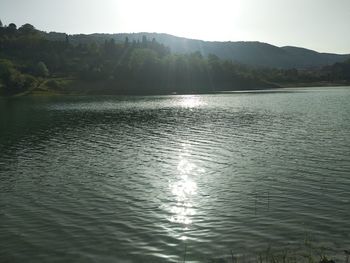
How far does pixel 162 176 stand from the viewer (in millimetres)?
36812

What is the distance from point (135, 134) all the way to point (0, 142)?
70.6ft

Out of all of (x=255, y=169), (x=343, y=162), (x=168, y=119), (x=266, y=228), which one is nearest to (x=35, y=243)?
(x=266, y=228)

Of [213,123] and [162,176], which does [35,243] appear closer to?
[162,176]

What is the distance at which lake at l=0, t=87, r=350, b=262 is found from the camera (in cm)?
2100

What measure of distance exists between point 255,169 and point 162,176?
30.7 feet

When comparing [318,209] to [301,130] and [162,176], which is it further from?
[301,130]

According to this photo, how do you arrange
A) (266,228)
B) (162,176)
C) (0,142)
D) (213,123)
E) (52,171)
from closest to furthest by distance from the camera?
(266,228), (162,176), (52,171), (0,142), (213,123)

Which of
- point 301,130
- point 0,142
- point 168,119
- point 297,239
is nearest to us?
point 297,239

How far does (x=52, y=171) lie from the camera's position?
3984cm

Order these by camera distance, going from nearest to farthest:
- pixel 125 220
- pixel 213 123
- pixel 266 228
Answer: pixel 266 228, pixel 125 220, pixel 213 123

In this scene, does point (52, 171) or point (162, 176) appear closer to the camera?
point (162, 176)

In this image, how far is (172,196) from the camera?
3034 cm

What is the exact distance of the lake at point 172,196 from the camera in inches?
827

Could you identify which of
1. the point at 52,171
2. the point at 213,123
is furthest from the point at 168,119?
the point at 52,171
